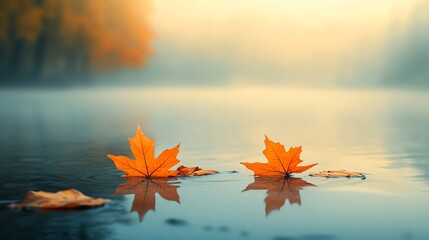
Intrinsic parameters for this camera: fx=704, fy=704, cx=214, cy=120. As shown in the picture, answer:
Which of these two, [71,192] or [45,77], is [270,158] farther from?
[45,77]

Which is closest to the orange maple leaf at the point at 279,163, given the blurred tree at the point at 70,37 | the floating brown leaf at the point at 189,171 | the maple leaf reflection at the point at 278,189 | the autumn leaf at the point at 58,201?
the maple leaf reflection at the point at 278,189

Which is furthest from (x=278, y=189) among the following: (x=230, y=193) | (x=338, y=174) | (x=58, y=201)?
(x=58, y=201)

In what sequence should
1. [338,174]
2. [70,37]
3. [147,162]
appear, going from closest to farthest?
[147,162] → [338,174] → [70,37]

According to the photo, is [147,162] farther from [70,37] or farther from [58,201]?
[70,37]

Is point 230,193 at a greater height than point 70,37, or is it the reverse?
point 70,37

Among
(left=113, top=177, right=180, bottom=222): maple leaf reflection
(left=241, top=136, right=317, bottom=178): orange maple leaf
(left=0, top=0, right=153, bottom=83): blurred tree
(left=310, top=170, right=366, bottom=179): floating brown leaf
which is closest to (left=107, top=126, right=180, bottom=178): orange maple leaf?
(left=113, top=177, right=180, bottom=222): maple leaf reflection

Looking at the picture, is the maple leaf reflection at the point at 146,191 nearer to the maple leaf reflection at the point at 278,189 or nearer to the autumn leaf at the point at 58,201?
the autumn leaf at the point at 58,201
